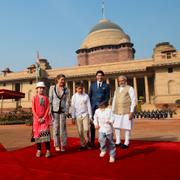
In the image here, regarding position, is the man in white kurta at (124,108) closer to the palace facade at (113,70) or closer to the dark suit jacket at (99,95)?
the dark suit jacket at (99,95)

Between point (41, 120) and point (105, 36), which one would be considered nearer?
point (41, 120)

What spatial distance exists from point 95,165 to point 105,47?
173ft

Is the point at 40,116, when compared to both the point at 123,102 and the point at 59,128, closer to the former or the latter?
the point at 59,128

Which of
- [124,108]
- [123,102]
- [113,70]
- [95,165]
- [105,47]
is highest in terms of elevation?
[105,47]

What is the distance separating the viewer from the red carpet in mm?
3527

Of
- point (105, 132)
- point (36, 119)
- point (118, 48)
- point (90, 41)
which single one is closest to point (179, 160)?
point (105, 132)

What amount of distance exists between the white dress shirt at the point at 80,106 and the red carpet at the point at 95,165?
982mm

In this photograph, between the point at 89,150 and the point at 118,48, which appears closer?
the point at 89,150

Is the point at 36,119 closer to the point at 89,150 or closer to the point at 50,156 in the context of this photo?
the point at 50,156

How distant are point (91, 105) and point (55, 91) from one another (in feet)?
3.52

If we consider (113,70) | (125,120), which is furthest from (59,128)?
(113,70)

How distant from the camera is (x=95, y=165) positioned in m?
4.17

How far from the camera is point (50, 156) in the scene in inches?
198

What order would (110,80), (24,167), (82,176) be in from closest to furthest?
(82,176) → (24,167) → (110,80)
